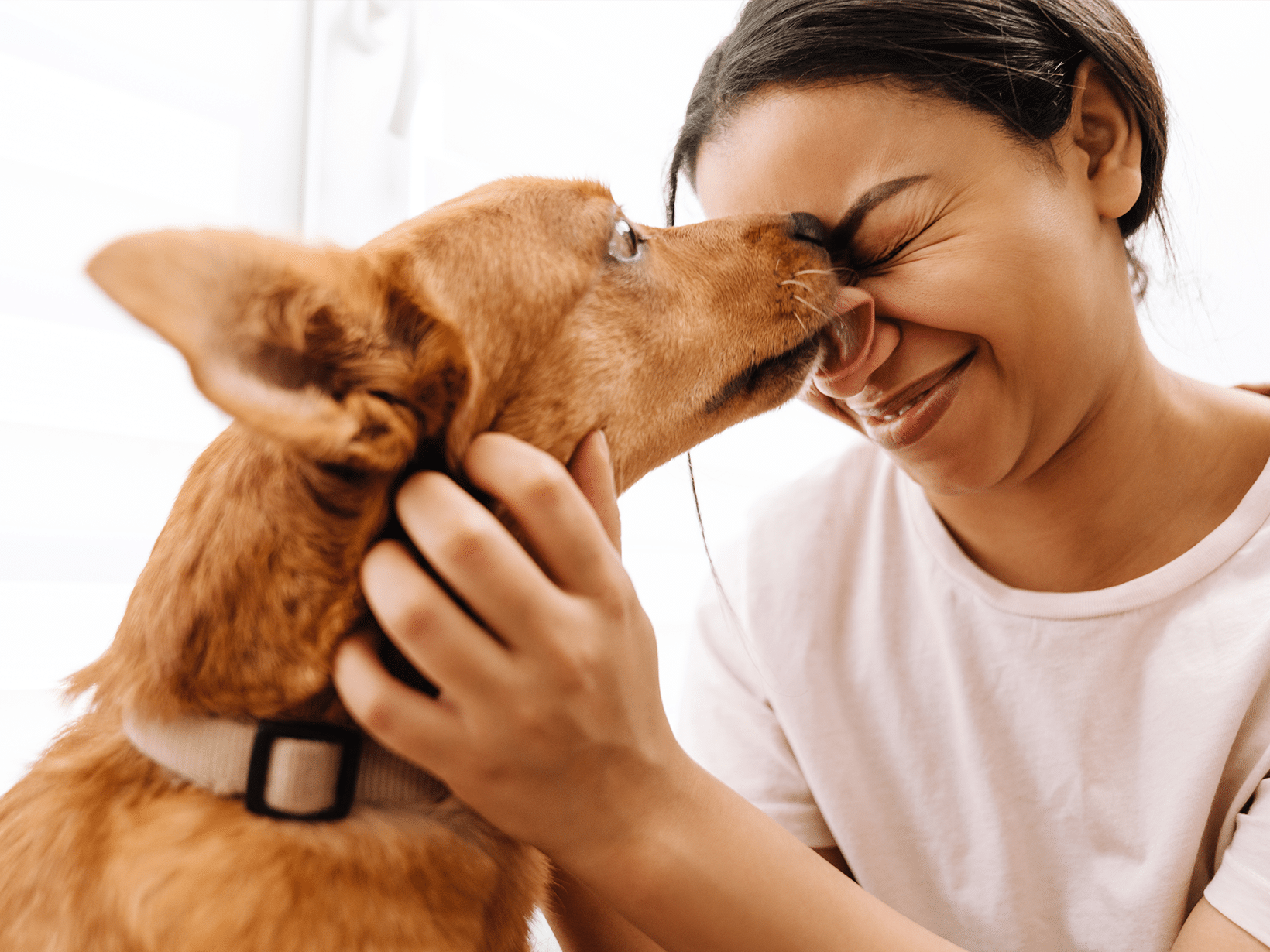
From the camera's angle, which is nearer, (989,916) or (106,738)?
(106,738)

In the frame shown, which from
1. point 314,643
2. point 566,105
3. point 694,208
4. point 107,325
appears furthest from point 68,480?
point 566,105

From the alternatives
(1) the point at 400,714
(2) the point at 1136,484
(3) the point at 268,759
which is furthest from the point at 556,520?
(2) the point at 1136,484

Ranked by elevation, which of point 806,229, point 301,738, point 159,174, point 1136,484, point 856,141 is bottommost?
point 301,738

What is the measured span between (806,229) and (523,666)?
642 millimetres

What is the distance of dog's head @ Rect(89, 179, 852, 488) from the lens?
1.73 ft

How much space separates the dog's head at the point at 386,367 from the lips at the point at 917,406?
101 mm

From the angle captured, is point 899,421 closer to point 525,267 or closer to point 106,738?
point 525,267

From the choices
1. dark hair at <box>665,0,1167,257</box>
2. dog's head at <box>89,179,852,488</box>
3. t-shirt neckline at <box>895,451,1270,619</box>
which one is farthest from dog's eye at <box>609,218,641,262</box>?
t-shirt neckline at <box>895,451,1270,619</box>

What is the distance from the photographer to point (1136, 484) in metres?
1.12

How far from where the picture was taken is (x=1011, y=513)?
46.9 inches

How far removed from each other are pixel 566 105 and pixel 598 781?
5.22 feet

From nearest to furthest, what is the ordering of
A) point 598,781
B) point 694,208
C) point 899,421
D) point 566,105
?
1. point 598,781
2. point 899,421
3. point 694,208
4. point 566,105

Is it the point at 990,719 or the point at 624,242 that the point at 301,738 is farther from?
the point at 990,719

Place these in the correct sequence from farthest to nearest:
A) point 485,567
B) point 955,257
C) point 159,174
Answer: point 159,174, point 955,257, point 485,567
